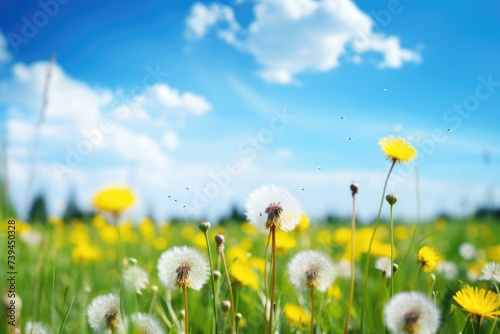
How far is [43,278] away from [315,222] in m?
2.71

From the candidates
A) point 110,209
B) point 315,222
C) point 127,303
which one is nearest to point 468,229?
point 315,222

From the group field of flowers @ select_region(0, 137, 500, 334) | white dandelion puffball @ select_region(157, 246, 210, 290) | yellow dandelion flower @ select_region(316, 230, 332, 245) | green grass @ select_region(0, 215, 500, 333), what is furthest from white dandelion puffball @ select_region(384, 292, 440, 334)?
yellow dandelion flower @ select_region(316, 230, 332, 245)

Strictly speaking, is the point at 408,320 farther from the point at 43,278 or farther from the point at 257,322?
the point at 43,278

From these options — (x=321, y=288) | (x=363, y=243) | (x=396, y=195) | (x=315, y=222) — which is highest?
(x=315, y=222)

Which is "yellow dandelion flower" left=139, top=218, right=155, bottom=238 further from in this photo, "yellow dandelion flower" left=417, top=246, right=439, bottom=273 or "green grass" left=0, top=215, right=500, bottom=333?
"yellow dandelion flower" left=417, top=246, right=439, bottom=273

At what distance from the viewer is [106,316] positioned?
42.7 inches

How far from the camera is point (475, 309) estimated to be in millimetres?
933

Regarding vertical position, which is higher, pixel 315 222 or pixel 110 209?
pixel 315 222

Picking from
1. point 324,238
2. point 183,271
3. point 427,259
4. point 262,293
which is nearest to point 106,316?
point 183,271

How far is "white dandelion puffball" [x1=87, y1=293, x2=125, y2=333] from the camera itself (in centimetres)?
107

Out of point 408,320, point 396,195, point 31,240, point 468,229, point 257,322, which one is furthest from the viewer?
point 468,229

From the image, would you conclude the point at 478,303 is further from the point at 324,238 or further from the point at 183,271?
the point at 324,238

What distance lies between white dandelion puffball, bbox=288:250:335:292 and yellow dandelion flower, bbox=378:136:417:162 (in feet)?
0.97

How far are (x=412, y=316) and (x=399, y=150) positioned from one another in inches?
13.9
